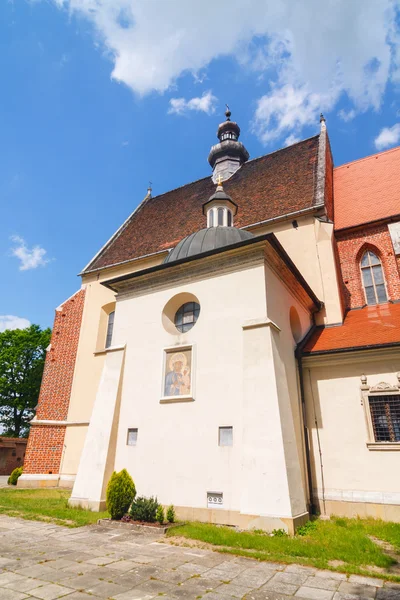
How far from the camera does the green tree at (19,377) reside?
105ft

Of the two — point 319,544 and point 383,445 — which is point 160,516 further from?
point 383,445

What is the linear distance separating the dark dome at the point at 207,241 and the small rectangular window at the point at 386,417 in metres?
5.75

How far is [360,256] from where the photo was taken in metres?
14.1

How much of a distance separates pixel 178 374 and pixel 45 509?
451cm

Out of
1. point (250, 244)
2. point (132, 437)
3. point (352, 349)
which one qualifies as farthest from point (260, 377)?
point (132, 437)

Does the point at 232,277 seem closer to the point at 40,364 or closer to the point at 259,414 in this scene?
the point at 259,414

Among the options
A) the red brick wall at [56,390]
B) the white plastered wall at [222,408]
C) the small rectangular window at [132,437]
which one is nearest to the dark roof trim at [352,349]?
the white plastered wall at [222,408]

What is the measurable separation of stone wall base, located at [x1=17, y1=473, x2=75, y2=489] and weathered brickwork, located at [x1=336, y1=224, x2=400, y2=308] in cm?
1238

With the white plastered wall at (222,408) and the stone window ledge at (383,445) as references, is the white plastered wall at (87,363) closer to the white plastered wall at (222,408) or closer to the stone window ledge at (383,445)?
the white plastered wall at (222,408)

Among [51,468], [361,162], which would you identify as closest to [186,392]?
[51,468]

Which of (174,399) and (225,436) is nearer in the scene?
(225,436)

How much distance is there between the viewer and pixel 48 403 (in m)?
16.2

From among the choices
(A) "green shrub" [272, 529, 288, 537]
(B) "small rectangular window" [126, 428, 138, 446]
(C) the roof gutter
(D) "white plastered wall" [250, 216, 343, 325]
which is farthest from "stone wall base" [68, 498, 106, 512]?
(C) the roof gutter

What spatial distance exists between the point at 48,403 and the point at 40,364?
1902cm
